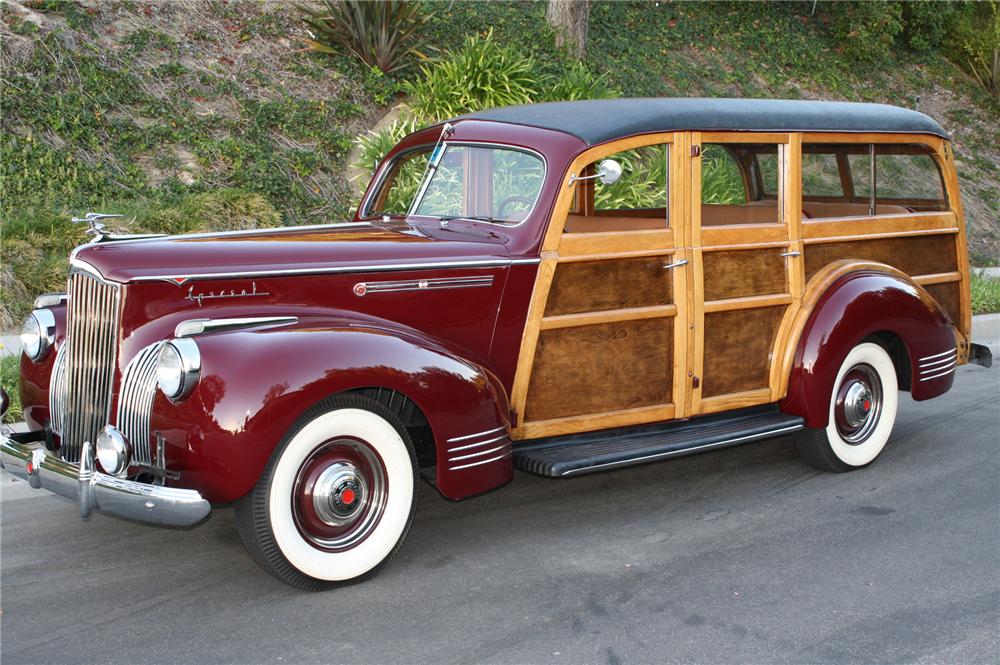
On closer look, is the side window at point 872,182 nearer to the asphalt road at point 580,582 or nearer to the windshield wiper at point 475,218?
the asphalt road at point 580,582

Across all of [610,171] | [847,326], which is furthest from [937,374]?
[610,171]

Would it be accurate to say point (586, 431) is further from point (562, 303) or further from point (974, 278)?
point (974, 278)

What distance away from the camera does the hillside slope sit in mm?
9133

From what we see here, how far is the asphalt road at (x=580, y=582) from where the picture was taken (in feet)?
11.2

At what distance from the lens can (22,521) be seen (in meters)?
4.61

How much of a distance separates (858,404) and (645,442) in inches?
57.5

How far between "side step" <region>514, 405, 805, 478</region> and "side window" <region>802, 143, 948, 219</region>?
1.25 m

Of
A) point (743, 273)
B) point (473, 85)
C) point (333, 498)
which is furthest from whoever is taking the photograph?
point (473, 85)

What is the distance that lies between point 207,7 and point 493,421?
9.38m

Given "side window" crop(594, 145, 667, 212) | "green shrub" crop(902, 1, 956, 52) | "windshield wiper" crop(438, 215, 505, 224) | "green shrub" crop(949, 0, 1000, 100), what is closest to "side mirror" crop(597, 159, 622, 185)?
"windshield wiper" crop(438, 215, 505, 224)

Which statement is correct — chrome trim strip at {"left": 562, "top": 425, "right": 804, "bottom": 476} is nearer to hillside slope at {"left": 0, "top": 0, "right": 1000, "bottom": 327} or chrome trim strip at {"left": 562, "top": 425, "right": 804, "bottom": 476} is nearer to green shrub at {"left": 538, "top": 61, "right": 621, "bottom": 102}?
hillside slope at {"left": 0, "top": 0, "right": 1000, "bottom": 327}

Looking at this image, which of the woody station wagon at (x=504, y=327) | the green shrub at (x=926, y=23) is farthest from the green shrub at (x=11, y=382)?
the green shrub at (x=926, y=23)

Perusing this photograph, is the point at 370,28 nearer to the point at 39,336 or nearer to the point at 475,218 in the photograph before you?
the point at 475,218

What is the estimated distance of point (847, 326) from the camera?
16.9 ft
